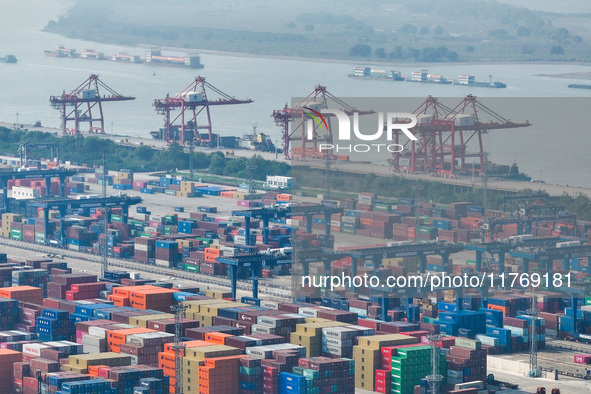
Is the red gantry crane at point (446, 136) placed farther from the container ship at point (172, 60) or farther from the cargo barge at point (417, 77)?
the container ship at point (172, 60)

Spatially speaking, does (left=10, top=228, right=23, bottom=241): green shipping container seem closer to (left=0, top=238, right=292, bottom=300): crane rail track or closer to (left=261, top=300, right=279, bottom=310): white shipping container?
(left=0, top=238, right=292, bottom=300): crane rail track

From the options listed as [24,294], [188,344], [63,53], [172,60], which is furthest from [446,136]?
[63,53]

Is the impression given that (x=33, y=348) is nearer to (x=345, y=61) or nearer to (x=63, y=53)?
(x=345, y=61)

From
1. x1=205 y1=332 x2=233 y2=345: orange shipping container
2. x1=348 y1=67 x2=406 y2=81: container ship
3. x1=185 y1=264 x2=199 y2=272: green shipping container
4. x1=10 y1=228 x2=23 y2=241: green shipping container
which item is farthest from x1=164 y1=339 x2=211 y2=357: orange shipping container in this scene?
x1=348 y1=67 x2=406 y2=81: container ship

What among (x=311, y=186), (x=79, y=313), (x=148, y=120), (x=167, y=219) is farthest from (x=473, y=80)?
(x=79, y=313)

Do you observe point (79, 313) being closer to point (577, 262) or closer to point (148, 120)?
point (577, 262)

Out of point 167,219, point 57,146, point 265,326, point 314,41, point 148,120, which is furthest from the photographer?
point 314,41
